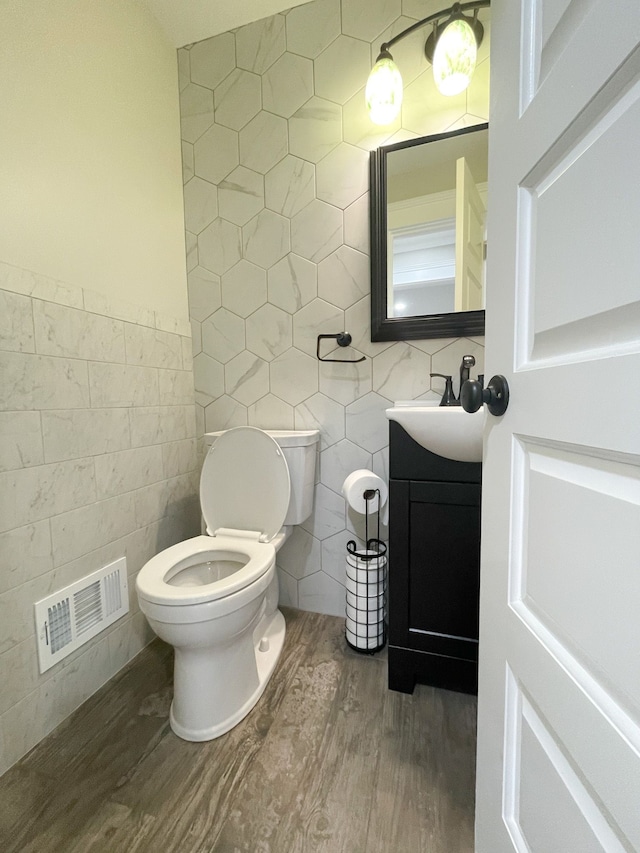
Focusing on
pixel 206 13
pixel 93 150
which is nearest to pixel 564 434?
pixel 93 150

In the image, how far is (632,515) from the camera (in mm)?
342

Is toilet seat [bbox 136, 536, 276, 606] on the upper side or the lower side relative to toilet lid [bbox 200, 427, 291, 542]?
lower

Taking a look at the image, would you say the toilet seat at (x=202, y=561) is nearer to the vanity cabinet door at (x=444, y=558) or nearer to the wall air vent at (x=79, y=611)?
the wall air vent at (x=79, y=611)

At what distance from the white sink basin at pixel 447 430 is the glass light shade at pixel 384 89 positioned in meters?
1.06

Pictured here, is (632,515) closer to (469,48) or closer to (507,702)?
(507,702)

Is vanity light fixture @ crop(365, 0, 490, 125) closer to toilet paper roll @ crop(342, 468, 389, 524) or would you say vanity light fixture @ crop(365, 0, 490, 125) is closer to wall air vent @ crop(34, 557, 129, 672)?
toilet paper roll @ crop(342, 468, 389, 524)

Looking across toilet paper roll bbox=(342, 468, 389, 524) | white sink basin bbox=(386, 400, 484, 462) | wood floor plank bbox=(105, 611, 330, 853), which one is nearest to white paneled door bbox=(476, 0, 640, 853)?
white sink basin bbox=(386, 400, 484, 462)

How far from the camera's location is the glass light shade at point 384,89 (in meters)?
1.25

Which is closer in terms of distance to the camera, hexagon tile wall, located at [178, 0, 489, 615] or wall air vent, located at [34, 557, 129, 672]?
wall air vent, located at [34, 557, 129, 672]

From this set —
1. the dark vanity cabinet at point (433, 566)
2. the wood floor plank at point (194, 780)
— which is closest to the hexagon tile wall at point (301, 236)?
the dark vanity cabinet at point (433, 566)

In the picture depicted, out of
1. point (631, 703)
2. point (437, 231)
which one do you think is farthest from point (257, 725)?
point (437, 231)

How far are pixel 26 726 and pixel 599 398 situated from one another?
154cm

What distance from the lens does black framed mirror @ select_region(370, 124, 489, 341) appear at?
135 cm

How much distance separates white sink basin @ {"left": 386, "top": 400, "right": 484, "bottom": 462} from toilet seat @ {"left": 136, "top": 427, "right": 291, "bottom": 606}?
55 cm
